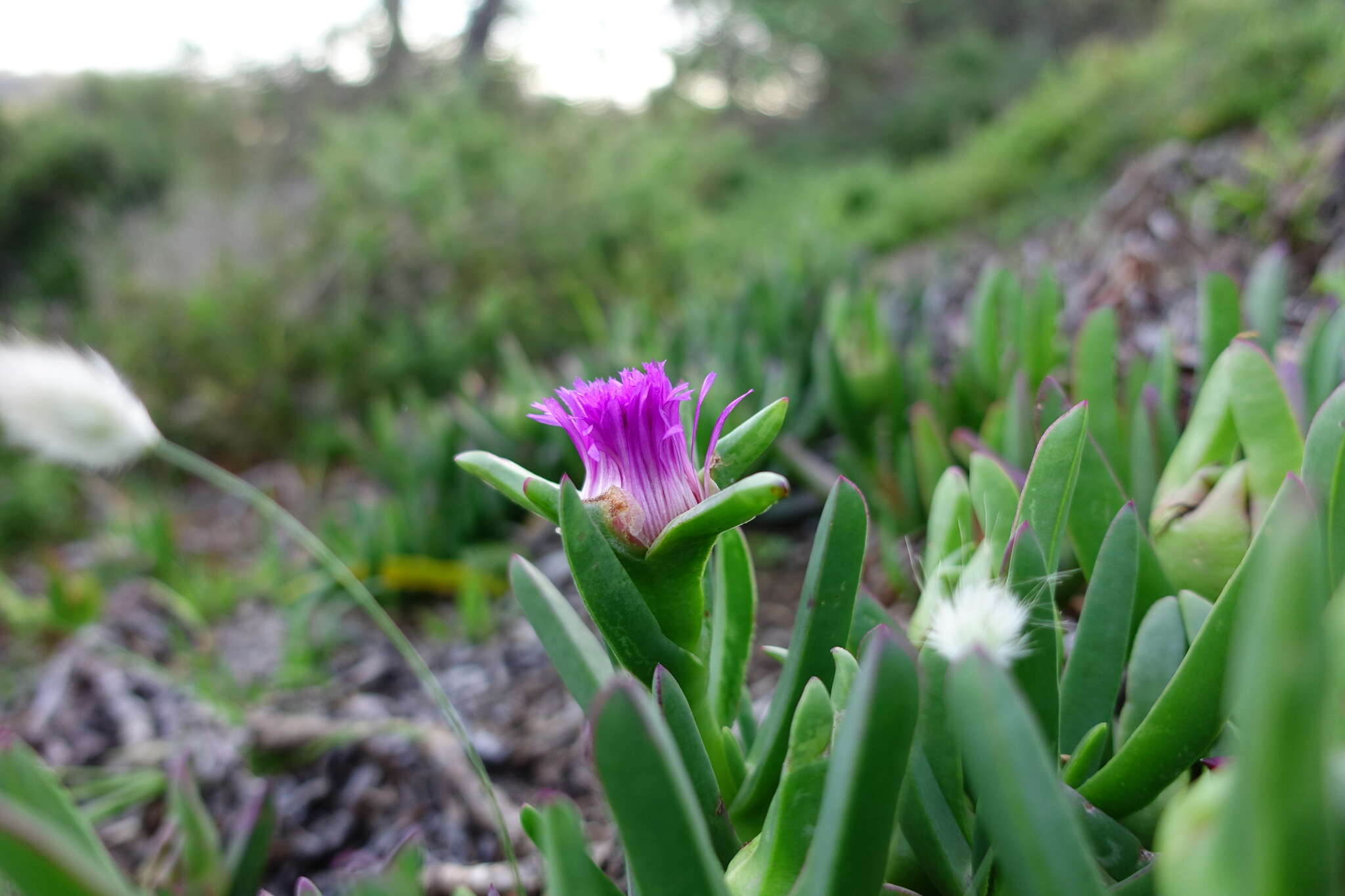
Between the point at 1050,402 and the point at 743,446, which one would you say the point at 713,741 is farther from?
the point at 1050,402

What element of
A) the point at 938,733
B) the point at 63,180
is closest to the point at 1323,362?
the point at 938,733

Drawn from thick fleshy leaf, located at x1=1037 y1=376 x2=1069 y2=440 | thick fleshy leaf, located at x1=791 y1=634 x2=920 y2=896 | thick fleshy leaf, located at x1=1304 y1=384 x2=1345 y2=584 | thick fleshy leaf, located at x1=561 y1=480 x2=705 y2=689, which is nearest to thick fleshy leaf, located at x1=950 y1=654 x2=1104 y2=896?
thick fleshy leaf, located at x1=791 y1=634 x2=920 y2=896

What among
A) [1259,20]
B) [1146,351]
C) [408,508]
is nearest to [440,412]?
[408,508]

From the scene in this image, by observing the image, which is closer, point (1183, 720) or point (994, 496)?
point (1183, 720)

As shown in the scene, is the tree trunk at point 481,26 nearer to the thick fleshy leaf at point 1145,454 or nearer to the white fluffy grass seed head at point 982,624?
the thick fleshy leaf at point 1145,454

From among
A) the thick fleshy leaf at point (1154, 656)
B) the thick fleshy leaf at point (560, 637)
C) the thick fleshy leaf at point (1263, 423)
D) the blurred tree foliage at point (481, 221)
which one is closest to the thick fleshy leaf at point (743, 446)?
the thick fleshy leaf at point (560, 637)

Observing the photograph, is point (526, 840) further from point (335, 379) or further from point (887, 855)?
point (335, 379)
